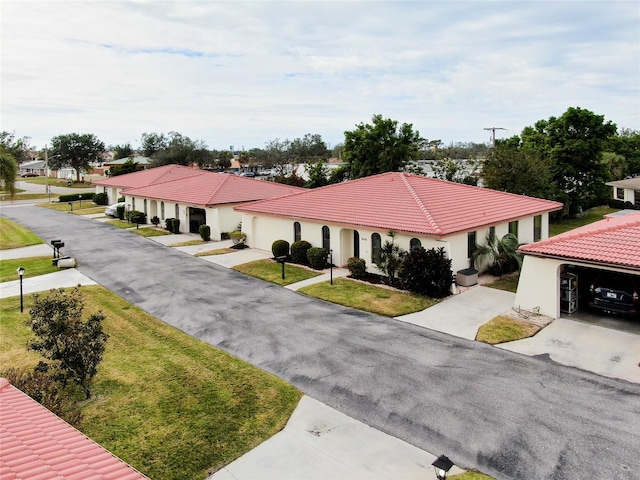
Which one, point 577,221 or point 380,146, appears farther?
point 380,146

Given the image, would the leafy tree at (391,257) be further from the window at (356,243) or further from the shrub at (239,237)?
the shrub at (239,237)

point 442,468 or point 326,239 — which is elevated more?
point 326,239

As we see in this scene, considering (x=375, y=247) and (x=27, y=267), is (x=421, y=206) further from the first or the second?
(x=27, y=267)

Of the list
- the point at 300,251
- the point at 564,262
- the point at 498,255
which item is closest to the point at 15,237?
the point at 300,251

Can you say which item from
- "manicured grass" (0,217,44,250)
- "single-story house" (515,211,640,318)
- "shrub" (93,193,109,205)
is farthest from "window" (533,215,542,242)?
"shrub" (93,193,109,205)

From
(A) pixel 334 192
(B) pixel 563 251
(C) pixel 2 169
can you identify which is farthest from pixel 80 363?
(C) pixel 2 169

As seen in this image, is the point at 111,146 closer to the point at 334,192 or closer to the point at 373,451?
the point at 334,192
